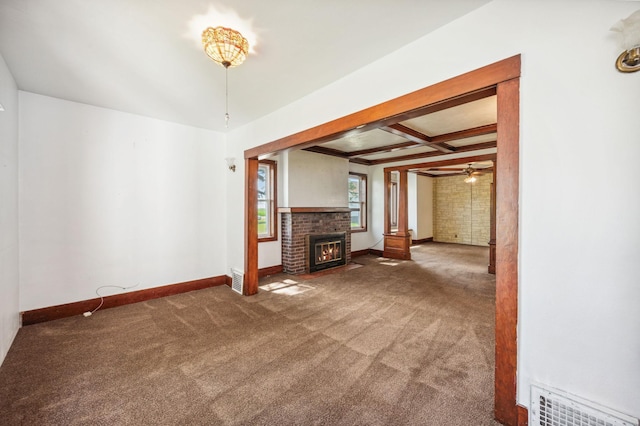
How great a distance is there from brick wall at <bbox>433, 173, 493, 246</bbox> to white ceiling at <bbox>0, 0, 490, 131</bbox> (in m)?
8.90

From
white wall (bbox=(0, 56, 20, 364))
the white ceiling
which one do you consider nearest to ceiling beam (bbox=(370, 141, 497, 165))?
the white ceiling

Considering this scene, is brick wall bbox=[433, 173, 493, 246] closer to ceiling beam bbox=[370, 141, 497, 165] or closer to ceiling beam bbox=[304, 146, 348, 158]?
ceiling beam bbox=[370, 141, 497, 165]

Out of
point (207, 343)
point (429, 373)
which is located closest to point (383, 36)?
point (429, 373)

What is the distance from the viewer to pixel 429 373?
6.78ft

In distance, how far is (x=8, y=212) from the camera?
2.51m

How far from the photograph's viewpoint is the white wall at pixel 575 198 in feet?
4.04

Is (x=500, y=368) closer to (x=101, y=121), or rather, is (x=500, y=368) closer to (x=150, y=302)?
(x=150, y=302)

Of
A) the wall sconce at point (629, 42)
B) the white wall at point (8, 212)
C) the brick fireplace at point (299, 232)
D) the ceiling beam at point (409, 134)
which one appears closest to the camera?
the wall sconce at point (629, 42)

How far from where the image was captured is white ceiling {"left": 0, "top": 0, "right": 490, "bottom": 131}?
1.71 m

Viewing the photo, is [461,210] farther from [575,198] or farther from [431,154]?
[575,198]

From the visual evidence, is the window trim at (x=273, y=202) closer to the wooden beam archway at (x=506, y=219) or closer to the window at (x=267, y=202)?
the window at (x=267, y=202)

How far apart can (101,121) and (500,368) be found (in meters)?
4.96

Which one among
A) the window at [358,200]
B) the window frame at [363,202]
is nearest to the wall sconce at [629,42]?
the window at [358,200]

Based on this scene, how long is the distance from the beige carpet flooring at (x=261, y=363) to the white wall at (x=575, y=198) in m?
0.70
